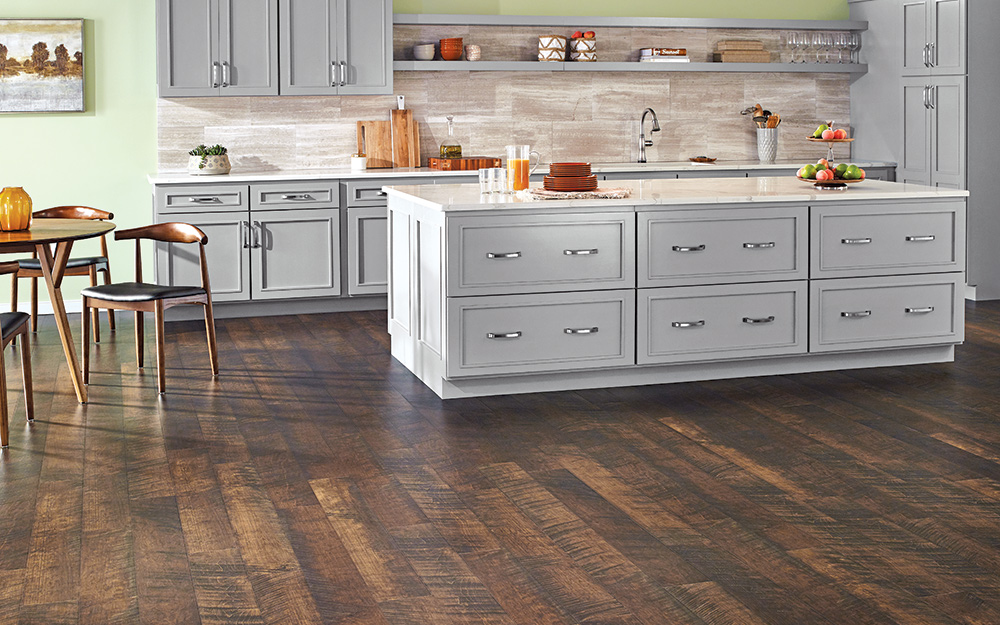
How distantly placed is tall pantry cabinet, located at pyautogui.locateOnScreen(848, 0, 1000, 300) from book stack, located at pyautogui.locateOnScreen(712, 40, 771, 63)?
84 cm

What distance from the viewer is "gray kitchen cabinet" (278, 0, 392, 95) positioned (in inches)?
263

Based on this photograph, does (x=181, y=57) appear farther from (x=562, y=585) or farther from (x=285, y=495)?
(x=562, y=585)

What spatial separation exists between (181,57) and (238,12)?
426 mm

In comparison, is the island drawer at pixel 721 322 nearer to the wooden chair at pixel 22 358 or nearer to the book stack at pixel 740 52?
the wooden chair at pixel 22 358

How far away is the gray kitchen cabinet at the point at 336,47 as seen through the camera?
6.68m

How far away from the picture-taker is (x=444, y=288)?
446 cm

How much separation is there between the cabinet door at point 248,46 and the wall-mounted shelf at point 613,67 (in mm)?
779

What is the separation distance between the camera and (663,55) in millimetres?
7488

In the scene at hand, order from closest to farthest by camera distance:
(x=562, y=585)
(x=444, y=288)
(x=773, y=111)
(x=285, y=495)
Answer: (x=562, y=585)
(x=285, y=495)
(x=444, y=288)
(x=773, y=111)

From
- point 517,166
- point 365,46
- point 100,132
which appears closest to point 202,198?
point 100,132

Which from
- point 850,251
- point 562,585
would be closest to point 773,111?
point 850,251

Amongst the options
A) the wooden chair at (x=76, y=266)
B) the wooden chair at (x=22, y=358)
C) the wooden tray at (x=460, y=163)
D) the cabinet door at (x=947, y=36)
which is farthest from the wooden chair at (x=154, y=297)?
the cabinet door at (x=947, y=36)

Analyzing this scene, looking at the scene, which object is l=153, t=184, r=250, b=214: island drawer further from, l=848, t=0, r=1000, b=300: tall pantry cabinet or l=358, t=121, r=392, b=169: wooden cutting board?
l=848, t=0, r=1000, b=300: tall pantry cabinet

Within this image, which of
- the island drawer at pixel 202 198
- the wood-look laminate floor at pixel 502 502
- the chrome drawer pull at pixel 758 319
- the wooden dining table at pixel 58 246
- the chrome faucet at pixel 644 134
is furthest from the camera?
the chrome faucet at pixel 644 134
